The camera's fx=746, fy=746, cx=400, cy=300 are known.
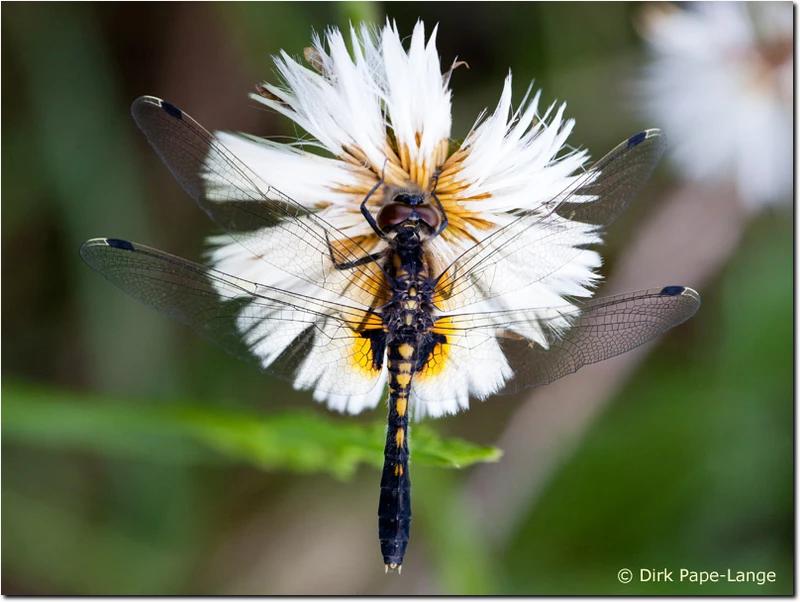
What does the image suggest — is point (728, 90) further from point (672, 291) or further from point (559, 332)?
point (559, 332)

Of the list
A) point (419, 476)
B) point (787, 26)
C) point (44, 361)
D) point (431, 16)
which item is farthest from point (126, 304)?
point (787, 26)

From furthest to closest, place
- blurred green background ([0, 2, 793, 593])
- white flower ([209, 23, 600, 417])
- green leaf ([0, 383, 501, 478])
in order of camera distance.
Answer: blurred green background ([0, 2, 793, 593]) → green leaf ([0, 383, 501, 478]) → white flower ([209, 23, 600, 417])

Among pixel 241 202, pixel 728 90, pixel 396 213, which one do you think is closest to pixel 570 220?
pixel 396 213

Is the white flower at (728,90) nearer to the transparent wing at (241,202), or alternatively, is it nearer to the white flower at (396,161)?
the white flower at (396,161)

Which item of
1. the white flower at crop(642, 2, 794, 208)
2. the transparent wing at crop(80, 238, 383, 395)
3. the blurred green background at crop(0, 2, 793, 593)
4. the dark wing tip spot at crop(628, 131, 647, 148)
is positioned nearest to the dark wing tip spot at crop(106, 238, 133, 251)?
the transparent wing at crop(80, 238, 383, 395)

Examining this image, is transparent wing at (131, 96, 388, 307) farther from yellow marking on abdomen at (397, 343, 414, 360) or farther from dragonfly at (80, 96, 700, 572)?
yellow marking on abdomen at (397, 343, 414, 360)

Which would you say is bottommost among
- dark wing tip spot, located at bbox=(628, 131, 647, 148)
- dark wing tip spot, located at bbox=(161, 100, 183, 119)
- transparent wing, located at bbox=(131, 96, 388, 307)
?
transparent wing, located at bbox=(131, 96, 388, 307)
